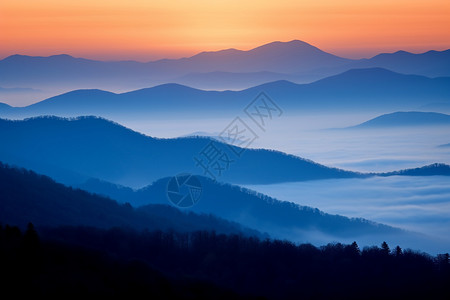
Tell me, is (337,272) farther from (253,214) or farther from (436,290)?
(253,214)

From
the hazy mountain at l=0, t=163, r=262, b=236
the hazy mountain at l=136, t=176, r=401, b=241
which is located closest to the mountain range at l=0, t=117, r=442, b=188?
Result: the hazy mountain at l=136, t=176, r=401, b=241

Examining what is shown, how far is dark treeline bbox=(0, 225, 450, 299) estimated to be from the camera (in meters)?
34.9

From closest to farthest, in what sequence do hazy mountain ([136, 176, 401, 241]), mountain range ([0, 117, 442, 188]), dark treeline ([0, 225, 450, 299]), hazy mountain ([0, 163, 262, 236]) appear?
dark treeline ([0, 225, 450, 299]) → hazy mountain ([0, 163, 262, 236]) → hazy mountain ([136, 176, 401, 241]) → mountain range ([0, 117, 442, 188])

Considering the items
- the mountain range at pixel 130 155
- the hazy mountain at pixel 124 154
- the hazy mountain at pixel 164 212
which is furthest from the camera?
the hazy mountain at pixel 124 154

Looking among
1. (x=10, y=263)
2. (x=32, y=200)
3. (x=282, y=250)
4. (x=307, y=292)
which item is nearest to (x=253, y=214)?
(x=32, y=200)

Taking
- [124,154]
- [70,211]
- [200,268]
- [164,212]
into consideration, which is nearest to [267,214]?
[164,212]

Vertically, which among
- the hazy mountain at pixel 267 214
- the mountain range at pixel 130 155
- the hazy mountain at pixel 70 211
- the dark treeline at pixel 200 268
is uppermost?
the mountain range at pixel 130 155

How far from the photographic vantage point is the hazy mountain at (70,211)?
68750 millimetres

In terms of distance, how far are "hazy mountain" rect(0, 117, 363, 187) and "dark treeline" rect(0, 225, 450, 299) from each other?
111 meters

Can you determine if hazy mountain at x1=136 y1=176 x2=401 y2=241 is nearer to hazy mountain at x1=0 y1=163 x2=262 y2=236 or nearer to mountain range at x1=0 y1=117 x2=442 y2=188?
hazy mountain at x1=0 y1=163 x2=262 y2=236

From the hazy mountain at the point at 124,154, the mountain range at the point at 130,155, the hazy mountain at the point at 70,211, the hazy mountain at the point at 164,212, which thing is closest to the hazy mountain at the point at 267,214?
the hazy mountain at the point at 164,212

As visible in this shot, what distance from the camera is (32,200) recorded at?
73.4 m

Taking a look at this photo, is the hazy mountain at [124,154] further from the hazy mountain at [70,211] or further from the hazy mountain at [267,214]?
the hazy mountain at [70,211]

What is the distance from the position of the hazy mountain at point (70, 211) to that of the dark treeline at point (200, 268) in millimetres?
13727
